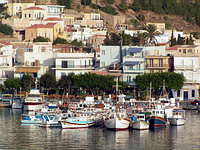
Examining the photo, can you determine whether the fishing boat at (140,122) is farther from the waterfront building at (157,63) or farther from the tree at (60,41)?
the tree at (60,41)

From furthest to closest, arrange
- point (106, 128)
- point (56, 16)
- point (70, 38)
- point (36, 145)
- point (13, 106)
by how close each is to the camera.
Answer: point (56, 16)
point (70, 38)
point (13, 106)
point (106, 128)
point (36, 145)

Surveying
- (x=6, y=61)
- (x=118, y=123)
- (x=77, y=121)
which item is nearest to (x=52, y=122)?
(x=77, y=121)

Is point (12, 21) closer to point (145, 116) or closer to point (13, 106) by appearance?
point (13, 106)

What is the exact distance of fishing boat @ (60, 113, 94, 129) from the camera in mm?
89562

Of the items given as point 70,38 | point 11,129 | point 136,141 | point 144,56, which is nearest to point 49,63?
point 144,56

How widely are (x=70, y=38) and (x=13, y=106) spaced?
50.4m

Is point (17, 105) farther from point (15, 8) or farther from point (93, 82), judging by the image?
point (15, 8)

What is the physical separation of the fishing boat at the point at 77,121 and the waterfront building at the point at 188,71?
29.0 m

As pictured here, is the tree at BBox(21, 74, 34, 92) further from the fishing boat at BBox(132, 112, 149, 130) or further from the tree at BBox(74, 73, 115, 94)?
the fishing boat at BBox(132, 112, 149, 130)

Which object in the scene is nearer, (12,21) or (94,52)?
(94,52)

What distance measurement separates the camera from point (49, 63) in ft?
432

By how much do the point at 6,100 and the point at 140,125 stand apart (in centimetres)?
3426

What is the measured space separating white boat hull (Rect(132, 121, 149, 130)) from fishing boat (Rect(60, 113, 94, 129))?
4908 millimetres

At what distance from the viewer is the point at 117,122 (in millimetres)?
86875
